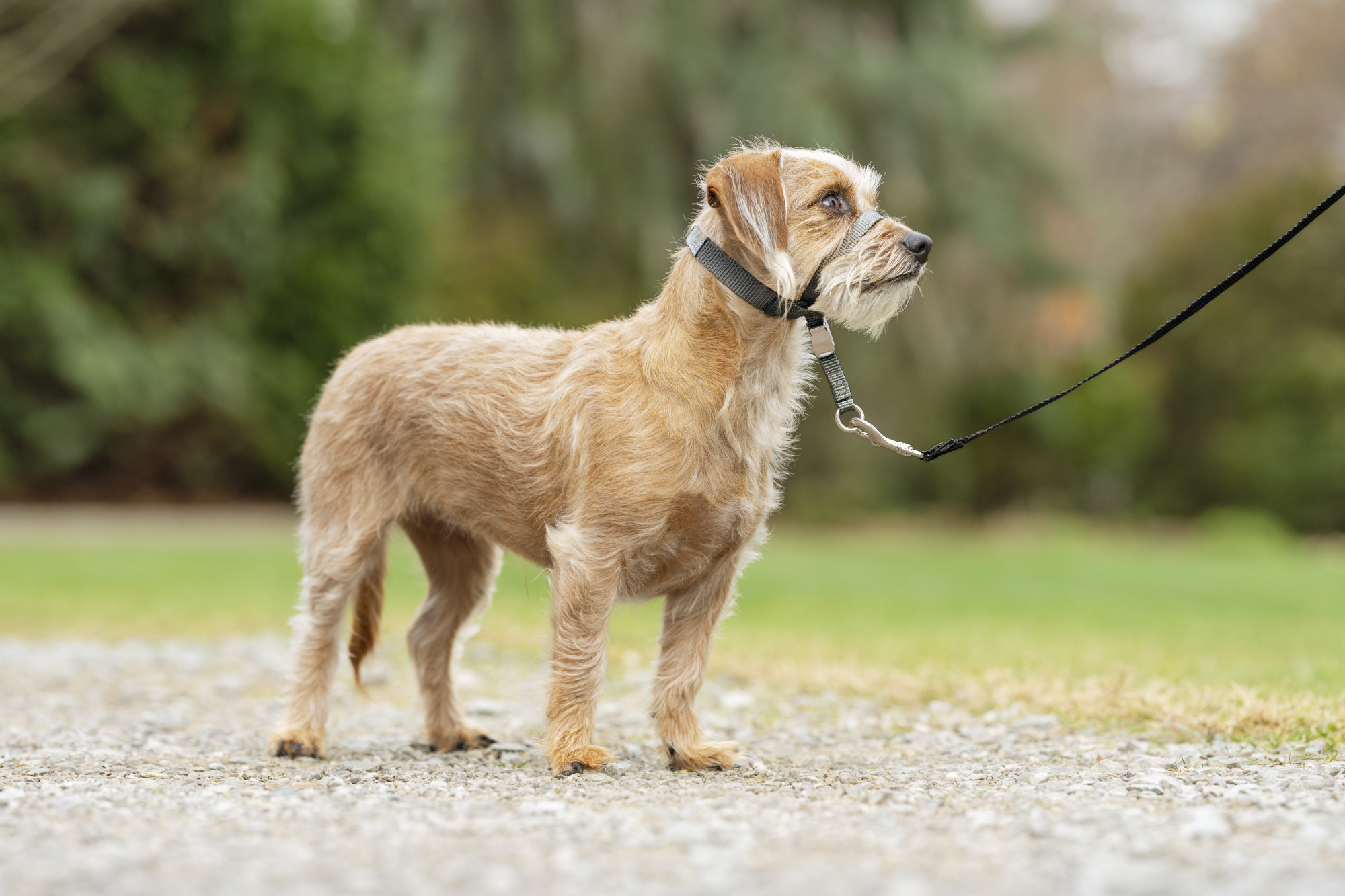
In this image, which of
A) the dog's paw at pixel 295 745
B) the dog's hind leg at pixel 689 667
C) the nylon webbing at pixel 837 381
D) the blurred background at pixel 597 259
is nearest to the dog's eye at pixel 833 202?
the nylon webbing at pixel 837 381

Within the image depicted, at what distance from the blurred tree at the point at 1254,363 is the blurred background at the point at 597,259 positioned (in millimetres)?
72

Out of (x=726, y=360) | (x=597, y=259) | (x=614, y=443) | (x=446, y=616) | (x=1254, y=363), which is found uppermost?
(x=1254, y=363)

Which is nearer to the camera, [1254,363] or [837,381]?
[837,381]

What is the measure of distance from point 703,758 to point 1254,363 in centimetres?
2630

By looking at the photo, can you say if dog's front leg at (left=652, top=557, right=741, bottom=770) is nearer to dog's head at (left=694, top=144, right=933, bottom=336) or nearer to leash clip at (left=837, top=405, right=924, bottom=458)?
leash clip at (left=837, top=405, right=924, bottom=458)

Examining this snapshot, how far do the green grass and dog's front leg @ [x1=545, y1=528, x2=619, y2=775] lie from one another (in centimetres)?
40

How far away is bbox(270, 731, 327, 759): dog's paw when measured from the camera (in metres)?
5.77

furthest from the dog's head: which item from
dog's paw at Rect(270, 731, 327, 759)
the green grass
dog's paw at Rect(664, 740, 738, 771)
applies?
dog's paw at Rect(270, 731, 327, 759)

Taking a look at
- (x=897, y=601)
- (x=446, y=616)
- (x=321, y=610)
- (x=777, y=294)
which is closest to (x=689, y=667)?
(x=446, y=616)

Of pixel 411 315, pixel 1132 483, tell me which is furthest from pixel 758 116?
pixel 1132 483

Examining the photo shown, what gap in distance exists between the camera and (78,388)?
2220cm

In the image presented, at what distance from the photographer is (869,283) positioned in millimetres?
5164

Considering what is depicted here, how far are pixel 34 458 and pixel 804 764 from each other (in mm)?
20819

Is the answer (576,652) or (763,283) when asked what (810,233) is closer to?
(763,283)
